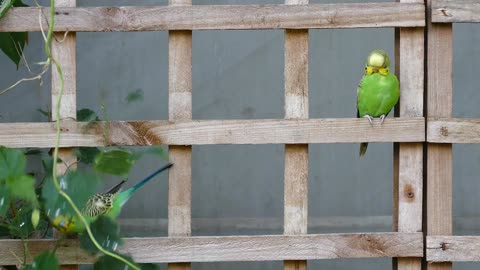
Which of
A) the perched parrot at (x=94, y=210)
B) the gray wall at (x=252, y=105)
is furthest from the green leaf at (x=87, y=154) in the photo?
the gray wall at (x=252, y=105)

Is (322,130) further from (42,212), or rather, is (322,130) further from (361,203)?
(361,203)

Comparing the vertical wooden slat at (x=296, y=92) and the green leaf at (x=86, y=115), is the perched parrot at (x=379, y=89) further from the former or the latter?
the green leaf at (x=86, y=115)

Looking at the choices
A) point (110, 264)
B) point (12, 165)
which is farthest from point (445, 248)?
point (12, 165)

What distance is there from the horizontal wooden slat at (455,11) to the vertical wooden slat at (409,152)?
6cm

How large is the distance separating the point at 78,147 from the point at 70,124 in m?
0.06

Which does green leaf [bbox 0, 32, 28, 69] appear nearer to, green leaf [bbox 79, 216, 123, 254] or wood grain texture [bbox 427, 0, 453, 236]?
green leaf [bbox 79, 216, 123, 254]

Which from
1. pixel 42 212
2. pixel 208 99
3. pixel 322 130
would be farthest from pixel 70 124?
pixel 208 99

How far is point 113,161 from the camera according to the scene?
211 centimetres

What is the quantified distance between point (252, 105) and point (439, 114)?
1.58 metres

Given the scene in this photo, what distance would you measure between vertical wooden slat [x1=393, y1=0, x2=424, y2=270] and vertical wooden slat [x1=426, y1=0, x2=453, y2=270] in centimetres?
2

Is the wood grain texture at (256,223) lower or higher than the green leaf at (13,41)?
lower

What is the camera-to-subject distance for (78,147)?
2.46 m

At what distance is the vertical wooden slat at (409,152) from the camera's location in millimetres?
2475

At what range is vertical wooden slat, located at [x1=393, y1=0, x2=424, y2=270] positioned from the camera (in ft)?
8.12
